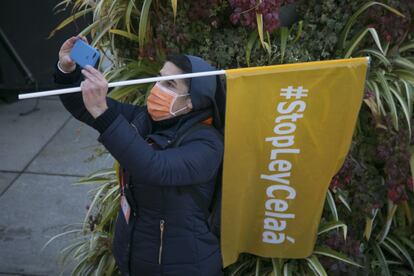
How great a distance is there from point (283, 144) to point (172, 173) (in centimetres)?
49

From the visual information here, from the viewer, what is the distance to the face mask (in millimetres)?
2119

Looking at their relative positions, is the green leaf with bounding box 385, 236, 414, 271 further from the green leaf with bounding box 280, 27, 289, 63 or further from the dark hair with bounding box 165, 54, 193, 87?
the dark hair with bounding box 165, 54, 193, 87

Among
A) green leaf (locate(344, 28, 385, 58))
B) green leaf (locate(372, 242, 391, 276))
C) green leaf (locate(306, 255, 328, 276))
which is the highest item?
green leaf (locate(344, 28, 385, 58))

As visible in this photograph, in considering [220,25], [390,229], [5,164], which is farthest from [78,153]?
[390,229]

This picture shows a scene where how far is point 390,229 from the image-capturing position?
9.45ft

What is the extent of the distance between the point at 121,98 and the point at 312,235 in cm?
122

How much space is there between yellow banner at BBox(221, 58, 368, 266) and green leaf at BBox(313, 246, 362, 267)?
19cm

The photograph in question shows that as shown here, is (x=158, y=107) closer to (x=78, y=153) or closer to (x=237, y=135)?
(x=237, y=135)

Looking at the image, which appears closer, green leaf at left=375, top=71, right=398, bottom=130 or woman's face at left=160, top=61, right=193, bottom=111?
woman's face at left=160, top=61, right=193, bottom=111

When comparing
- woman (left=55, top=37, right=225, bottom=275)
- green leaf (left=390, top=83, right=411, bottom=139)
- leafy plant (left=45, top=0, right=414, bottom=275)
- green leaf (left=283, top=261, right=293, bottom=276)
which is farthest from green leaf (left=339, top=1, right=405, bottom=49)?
green leaf (left=283, top=261, right=293, bottom=276)

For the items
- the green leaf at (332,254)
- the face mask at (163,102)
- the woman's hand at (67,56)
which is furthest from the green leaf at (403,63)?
the woman's hand at (67,56)

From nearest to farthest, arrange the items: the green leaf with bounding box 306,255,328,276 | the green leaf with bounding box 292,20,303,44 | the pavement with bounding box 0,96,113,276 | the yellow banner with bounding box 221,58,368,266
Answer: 1. the yellow banner with bounding box 221,58,368,266
2. the green leaf with bounding box 306,255,328,276
3. the green leaf with bounding box 292,20,303,44
4. the pavement with bounding box 0,96,113,276

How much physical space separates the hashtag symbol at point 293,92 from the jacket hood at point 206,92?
247 mm

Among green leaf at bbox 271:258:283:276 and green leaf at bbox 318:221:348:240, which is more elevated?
green leaf at bbox 318:221:348:240
